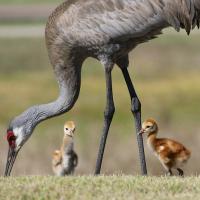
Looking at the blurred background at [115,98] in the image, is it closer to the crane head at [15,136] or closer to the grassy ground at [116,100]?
the grassy ground at [116,100]

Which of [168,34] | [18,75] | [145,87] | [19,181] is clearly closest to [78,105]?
[145,87]

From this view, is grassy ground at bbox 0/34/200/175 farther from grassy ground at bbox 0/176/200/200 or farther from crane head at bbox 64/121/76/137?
grassy ground at bbox 0/176/200/200

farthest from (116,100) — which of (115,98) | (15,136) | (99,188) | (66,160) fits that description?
(99,188)

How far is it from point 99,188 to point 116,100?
11.0 meters

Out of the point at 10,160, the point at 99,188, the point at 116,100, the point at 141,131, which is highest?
the point at 116,100

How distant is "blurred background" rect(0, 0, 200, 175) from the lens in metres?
14.6

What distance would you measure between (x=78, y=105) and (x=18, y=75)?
4068 mm

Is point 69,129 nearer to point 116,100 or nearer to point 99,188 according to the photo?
point 99,188

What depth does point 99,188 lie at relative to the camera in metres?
8.74

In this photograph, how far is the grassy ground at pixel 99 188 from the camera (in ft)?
27.9

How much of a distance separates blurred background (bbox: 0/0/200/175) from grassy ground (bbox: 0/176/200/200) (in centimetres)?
182

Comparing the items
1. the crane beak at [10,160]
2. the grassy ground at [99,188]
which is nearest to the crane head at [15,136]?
the crane beak at [10,160]

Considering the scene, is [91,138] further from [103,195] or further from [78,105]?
[103,195]

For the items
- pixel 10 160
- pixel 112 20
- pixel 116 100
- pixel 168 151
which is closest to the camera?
pixel 112 20
